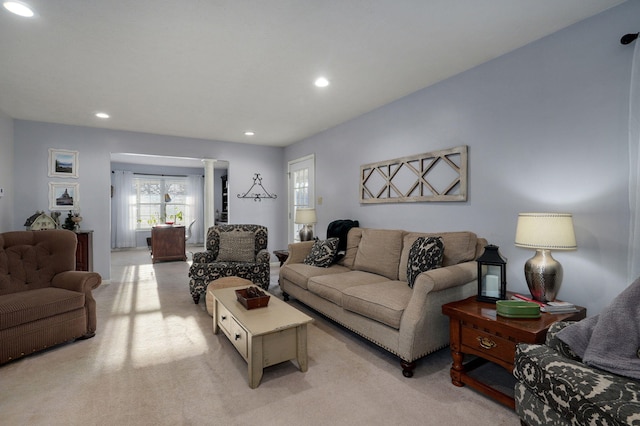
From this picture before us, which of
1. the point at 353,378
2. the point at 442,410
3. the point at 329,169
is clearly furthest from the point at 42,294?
the point at 329,169

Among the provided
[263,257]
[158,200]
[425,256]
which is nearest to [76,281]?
[263,257]

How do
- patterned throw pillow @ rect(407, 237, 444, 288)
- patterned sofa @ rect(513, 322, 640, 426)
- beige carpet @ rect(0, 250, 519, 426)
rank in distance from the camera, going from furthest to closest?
patterned throw pillow @ rect(407, 237, 444, 288) < beige carpet @ rect(0, 250, 519, 426) < patterned sofa @ rect(513, 322, 640, 426)

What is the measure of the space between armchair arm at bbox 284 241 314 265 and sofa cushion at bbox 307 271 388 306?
2.45 feet

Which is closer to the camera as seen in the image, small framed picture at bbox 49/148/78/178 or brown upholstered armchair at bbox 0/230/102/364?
brown upholstered armchair at bbox 0/230/102/364

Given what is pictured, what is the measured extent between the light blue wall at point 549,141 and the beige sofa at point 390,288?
344 mm

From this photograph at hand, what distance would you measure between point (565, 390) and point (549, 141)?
1.73 metres

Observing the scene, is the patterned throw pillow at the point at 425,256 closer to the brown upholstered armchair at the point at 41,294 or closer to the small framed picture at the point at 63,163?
the brown upholstered armchair at the point at 41,294

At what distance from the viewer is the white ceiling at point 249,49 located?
1955mm

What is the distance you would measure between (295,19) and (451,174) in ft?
6.29

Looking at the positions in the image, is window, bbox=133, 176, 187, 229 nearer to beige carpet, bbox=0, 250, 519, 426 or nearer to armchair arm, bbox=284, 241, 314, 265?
armchair arm, bbox=284, 241, 314, 265

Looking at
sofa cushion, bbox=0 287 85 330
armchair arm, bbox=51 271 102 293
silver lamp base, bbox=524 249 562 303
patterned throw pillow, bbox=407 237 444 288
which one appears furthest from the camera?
armchair arm, bbox=51 271 102 293

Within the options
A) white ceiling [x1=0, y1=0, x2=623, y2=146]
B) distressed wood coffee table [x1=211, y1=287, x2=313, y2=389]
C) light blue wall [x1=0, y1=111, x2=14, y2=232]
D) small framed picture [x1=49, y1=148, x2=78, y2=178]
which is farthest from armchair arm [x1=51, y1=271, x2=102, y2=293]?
small framed picture [x1=49, y1=148, x2=78, y2=178]

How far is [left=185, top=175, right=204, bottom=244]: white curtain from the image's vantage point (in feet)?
30.3

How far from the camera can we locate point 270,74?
113 inches
